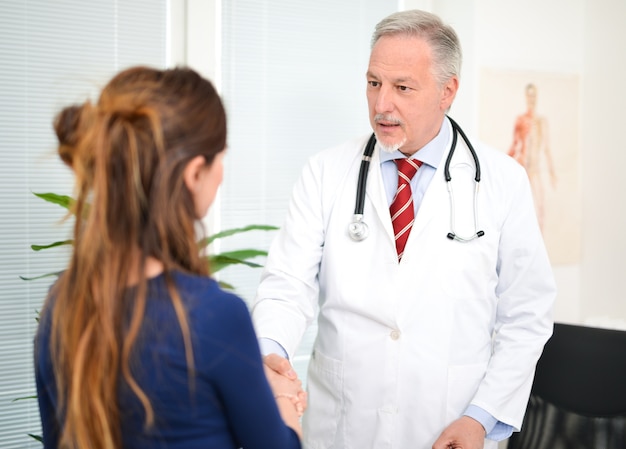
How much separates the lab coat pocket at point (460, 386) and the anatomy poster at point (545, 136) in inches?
59.3

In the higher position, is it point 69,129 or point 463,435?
point 69,129

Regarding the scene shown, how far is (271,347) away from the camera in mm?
1574

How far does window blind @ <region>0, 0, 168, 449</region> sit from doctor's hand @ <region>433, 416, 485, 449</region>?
1447 mm

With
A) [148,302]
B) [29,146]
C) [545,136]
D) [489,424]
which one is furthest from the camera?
[545,136]

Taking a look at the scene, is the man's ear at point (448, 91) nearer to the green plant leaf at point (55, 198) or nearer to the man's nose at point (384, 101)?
the man's nose at point (384, 101)

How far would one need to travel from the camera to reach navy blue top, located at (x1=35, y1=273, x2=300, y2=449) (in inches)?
35.3

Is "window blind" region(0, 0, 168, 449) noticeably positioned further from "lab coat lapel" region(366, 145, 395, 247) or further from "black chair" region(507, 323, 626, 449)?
"black chair" region(507, 323, 626, 449)

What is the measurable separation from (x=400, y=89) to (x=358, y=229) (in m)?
0.36

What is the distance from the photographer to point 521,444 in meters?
1.94

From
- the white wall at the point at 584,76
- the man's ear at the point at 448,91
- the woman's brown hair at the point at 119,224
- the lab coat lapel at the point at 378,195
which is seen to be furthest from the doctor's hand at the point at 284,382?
the white wall at the point at 584,76

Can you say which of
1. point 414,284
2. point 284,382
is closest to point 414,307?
point 414,284

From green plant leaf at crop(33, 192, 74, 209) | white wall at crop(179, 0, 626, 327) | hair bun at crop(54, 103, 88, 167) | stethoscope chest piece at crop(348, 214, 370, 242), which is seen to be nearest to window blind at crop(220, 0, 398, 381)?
white wall at crop(179, 0, 626, 327)

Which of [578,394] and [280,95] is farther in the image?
[280,95]

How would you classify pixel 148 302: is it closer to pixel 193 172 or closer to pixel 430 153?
pixel 193 172
